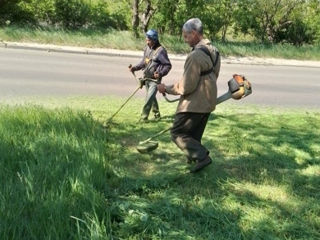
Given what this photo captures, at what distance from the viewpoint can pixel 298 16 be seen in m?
24.1

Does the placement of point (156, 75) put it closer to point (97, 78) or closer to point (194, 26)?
point (194, 26)

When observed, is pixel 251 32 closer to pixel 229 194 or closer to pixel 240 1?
pixel 240 1

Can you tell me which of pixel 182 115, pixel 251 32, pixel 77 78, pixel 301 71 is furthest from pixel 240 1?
pixel 182 115

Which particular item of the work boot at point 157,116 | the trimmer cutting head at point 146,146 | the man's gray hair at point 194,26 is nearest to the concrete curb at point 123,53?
the work boot at point 157,116

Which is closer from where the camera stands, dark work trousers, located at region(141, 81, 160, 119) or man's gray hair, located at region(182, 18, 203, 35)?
man's gray hair, located at region(182, 18, 203, 35)

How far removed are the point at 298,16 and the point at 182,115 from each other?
21559 millimetres

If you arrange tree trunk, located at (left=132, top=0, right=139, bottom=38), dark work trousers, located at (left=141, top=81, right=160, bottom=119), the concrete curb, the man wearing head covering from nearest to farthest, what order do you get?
the man wearing head covering, dark work trousers, located at (left=141, top=81, right=160, bottom=119), the concrete curb, tree trunk, located at (left=132, top=0, right=139, bottom=38)

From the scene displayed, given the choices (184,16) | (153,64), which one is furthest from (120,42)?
(153,64)

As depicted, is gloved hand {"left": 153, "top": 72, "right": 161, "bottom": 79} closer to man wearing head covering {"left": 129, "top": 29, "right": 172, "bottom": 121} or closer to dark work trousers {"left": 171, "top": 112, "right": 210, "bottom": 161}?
man wearing head covering {"left": 129, "top": 29, "right": 172, "bottom": 121}

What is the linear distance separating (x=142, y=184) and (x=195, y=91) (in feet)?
4.03

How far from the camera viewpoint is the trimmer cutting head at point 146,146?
5.82 metres

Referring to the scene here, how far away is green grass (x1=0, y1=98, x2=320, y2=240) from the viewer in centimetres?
346

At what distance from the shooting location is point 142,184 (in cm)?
462

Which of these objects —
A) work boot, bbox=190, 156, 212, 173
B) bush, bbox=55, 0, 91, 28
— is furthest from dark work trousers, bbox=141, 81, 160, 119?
bush, bbox=55, 0, 91, 28
